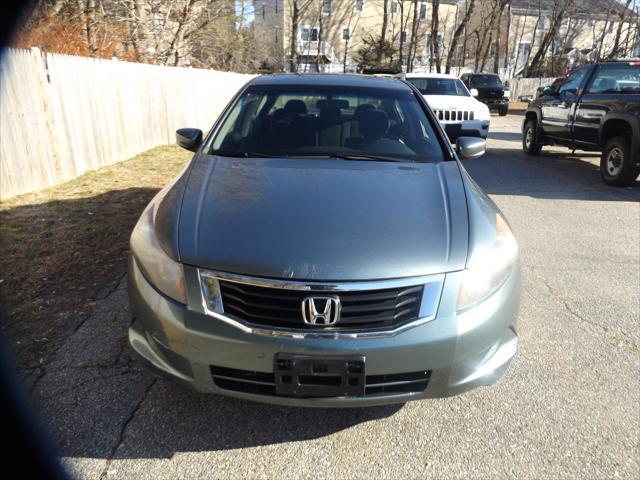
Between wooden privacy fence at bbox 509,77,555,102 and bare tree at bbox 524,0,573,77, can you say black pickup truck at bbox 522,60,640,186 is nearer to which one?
wooden privacy fence at bbox 509,77,555,102

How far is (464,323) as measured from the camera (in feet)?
6.59

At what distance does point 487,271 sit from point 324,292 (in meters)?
0.76

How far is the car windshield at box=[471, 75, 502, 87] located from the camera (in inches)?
861

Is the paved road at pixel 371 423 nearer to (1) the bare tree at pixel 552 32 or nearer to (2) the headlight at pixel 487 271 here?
(2) the headlight at pixel 487 271

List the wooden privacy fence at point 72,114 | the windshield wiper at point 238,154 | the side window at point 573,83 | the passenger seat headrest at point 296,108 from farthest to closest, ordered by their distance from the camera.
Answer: the side window at point 573,83 < the wooden privacy fence at point 72,114 < the passenger seat headrest at point 296,108 < the windshield wiper at point 238,154

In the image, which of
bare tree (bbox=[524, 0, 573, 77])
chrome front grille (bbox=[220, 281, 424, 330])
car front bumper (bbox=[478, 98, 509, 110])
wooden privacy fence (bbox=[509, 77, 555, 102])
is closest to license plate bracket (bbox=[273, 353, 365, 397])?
chrome front grille (bbox=[220, 281, 424, 330])

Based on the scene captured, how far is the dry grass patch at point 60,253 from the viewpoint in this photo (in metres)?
3.15

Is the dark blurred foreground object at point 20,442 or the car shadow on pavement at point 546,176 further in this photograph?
the car shadow on pavement at point 546,176

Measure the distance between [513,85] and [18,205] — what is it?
36.0 meters

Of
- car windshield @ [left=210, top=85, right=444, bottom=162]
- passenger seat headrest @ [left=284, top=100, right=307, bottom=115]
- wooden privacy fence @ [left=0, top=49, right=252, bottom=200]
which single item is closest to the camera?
car windshield @ [left=210, top=85, right=444, bottom=162]

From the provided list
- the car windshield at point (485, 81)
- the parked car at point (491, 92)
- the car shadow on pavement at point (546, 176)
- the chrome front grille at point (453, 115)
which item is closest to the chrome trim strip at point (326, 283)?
the car shadow on pavement at point (546, 176)

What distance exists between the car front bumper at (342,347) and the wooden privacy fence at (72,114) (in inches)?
196

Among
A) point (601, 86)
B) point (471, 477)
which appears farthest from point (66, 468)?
point (601, 86)

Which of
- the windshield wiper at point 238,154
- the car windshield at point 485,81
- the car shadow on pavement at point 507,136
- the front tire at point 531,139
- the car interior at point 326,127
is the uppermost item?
the car interior at point 326,127
